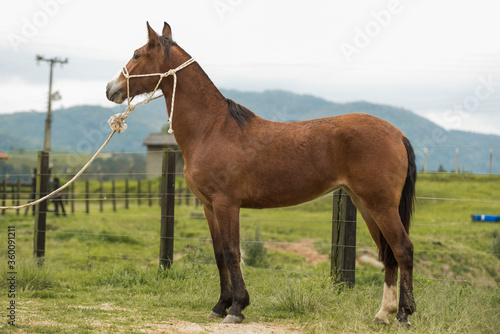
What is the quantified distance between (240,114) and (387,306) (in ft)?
7.88

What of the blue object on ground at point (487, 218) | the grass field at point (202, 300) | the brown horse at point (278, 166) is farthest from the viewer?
the blue object on ground at point (487, 218)

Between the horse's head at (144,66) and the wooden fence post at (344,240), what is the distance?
9.37 feet

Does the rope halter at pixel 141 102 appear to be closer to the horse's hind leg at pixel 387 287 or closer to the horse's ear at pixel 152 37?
the horse's ear at pixel 152 37

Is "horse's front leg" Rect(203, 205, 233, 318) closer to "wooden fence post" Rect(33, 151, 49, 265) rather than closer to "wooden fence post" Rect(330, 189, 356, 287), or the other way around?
"wooden fence post" Rect(330, 189, 356, 287)

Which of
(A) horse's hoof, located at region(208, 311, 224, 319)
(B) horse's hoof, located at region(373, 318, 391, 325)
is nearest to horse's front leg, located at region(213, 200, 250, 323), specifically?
(A) horse's hoof, located at region(208, 311, 224, 319)

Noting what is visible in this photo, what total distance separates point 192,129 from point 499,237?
1035cm

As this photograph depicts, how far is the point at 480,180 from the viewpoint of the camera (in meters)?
21.9

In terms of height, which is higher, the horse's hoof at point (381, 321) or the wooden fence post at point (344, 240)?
the wooden fence post at point (344, 240)

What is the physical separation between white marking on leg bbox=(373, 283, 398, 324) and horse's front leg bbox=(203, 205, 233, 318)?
1.53m

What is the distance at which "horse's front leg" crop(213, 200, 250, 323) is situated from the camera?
182 inches

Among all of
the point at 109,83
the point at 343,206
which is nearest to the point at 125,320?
the point at 109,83

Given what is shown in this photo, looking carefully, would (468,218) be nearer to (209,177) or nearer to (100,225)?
(100,225)

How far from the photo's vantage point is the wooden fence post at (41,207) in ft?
26.4

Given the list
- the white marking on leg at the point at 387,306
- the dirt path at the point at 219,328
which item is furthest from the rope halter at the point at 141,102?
the white marking on leg at the point at 387,306
